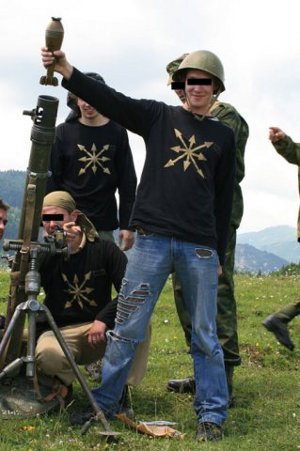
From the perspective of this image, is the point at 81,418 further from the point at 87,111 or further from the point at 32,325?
the point at 87,111

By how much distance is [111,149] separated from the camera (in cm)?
716

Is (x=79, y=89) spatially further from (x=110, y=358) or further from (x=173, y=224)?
(x=110, y=358)

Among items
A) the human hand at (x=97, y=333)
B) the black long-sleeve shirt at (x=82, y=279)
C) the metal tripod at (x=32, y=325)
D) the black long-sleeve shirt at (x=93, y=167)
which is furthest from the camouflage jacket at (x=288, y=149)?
the metal tripod at (x=32, y=325)

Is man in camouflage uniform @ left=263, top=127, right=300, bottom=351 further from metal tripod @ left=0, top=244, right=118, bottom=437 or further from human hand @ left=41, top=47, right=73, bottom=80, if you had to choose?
metal tripod @ left=0, top=244, right=118, bottom=437

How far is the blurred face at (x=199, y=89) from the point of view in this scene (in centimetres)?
573

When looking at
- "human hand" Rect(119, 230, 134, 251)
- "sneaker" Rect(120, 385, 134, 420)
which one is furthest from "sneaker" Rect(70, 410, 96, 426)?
"human hand" Rect(119, 230, 134, 251)

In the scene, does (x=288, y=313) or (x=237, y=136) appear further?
(x=288, y=313)

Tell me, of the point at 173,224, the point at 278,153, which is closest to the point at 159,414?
the point at 173,224

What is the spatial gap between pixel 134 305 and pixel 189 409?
143 centimetres

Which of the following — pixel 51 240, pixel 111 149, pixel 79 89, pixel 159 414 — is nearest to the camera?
pixel 79 89

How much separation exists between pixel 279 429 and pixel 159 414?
1039 millimetres

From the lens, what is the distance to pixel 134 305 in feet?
18.7

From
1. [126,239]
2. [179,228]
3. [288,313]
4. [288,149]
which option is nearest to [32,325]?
[179,228]

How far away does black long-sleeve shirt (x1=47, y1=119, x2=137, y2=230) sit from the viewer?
7117 mm
